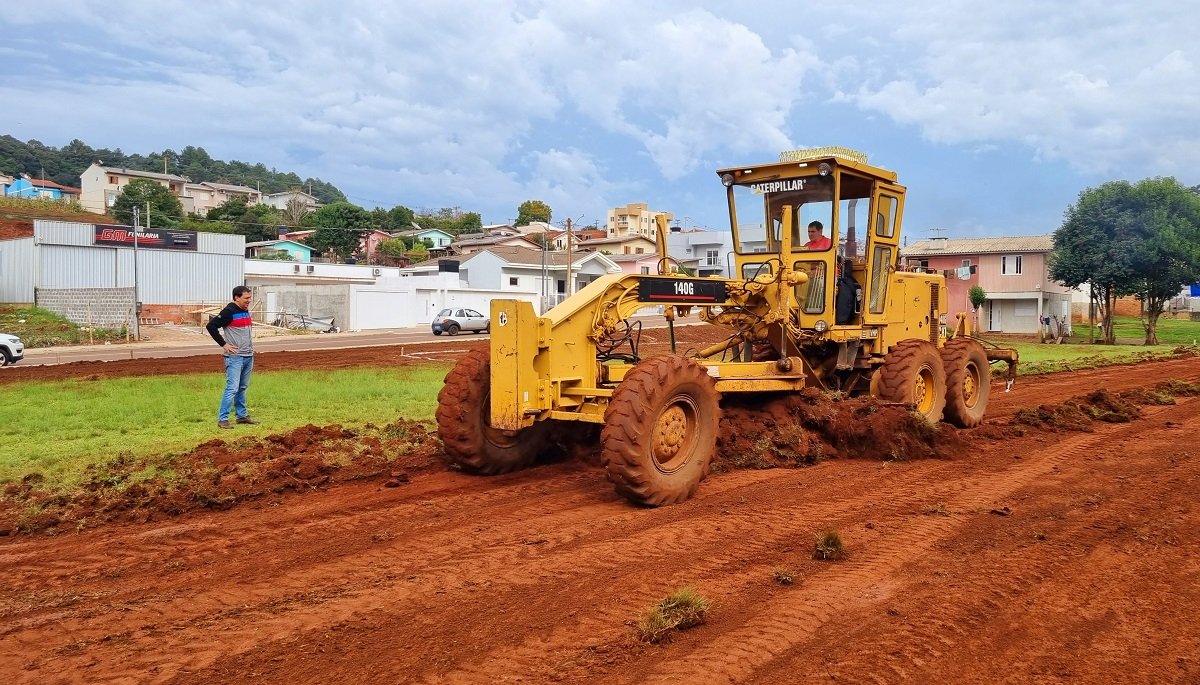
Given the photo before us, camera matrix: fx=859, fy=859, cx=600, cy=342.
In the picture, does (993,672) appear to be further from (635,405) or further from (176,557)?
(176,557)

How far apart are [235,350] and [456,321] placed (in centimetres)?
2978

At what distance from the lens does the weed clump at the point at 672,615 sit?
423cm

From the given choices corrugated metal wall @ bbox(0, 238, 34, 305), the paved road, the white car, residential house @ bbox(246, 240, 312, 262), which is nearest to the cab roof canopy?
the paved road

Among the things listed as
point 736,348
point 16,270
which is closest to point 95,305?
point 16,270

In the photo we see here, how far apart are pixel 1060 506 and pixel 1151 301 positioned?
37.5 metres

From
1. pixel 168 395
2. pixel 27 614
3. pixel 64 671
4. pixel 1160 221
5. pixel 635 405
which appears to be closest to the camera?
pixel 64 671

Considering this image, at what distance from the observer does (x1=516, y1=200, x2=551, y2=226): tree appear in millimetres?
119938

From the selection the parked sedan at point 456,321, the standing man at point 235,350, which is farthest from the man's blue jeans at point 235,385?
the parked sedan at point 456,321

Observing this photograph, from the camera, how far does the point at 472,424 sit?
7.57m

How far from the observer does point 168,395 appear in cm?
1368

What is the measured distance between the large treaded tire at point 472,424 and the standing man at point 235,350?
4.25 meters

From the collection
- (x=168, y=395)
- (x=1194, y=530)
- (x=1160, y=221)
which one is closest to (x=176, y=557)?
(x=1194, y=530)

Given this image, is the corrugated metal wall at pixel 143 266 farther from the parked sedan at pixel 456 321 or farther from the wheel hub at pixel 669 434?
the wheel hub at pixel 669 434

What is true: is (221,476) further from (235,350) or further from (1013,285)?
(1013,285)
